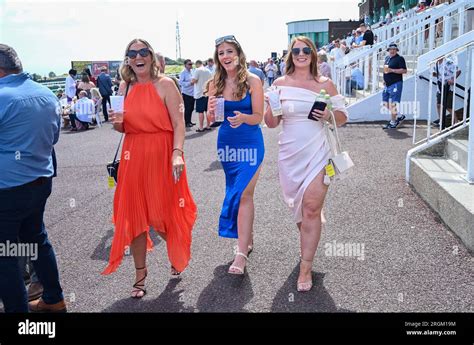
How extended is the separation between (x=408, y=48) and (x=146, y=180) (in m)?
14.9

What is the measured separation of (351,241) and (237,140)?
1.60m

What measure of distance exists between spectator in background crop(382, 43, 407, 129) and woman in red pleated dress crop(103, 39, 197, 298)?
864cm

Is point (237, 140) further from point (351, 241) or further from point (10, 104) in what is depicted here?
point (10, 104)

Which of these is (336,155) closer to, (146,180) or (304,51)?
(304,51)

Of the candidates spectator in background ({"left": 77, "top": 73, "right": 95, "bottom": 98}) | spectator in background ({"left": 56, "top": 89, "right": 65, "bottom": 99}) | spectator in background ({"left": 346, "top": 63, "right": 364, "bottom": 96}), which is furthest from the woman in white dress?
spectator in background ({"left": 56, "top": 89, "right": 65, "bottom": 99})

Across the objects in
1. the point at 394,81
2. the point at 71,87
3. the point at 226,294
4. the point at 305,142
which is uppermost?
the point at 71,87

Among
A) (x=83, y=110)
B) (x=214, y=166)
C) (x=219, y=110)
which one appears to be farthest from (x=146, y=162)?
(x=83, y=110)

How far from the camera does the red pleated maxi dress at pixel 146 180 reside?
398 centimetres

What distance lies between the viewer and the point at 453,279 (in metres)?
4.02

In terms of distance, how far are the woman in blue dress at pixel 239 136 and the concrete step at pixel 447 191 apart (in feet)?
6.52

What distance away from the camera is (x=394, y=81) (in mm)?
11695
